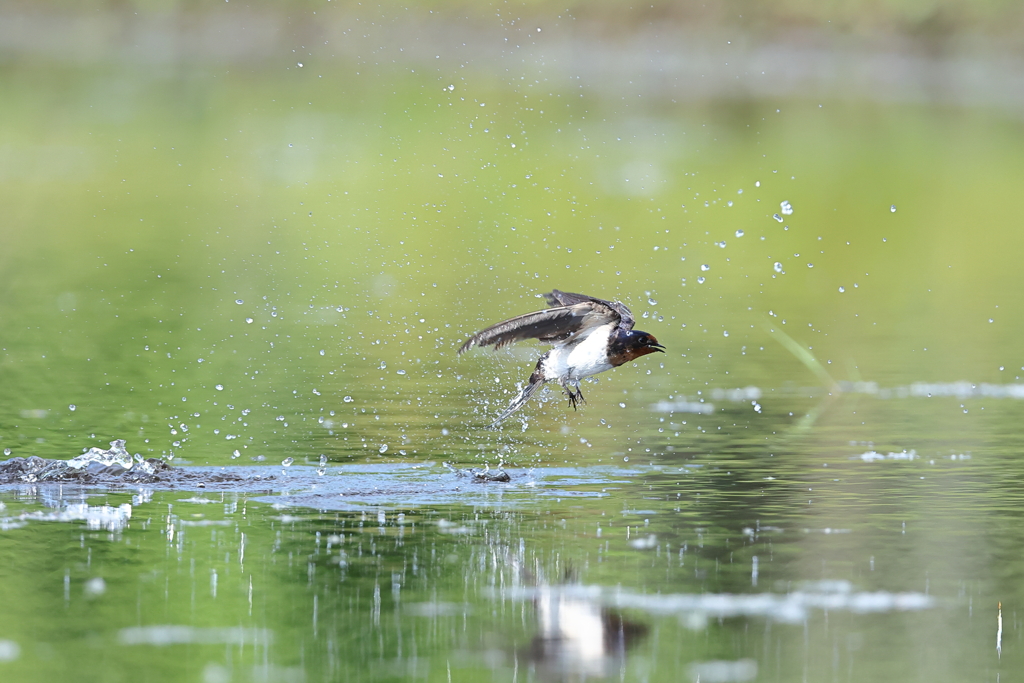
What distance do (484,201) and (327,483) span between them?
67.6ft

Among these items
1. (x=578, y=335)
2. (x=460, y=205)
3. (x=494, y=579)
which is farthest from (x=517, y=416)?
(x=460, y=205)

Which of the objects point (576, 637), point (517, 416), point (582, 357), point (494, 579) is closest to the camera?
point (576, 637)

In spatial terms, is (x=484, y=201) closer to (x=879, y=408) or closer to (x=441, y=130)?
(x=441, y=130)

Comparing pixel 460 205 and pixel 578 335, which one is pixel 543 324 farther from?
pixel 460 205

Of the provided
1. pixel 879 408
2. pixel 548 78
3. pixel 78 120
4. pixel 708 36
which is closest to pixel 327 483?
pixel 879 408

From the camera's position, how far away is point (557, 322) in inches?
381

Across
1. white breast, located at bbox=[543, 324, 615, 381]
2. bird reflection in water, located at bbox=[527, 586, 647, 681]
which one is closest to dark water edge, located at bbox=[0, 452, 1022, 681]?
bird reflection in water, located at bbox=[527, 586, 647, 681]

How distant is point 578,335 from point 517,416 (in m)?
2.66

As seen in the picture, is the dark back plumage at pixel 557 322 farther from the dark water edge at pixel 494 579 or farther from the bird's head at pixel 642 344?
the dark water edge at pixel 494 579

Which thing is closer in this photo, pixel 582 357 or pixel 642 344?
pixel 642 344

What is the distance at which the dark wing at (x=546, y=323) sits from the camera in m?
9.50

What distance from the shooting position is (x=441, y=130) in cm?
3919

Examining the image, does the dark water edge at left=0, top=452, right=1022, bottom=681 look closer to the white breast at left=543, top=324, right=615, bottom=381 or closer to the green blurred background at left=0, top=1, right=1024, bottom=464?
the white breast at left=543, top=324, right=615, bottom=381

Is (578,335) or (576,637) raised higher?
(578,335)
